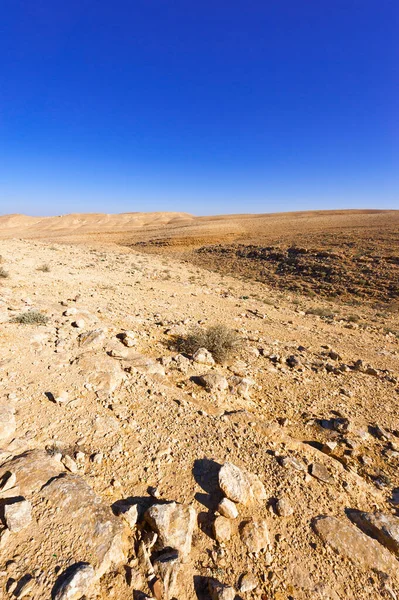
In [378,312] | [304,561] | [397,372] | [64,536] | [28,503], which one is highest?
[28,503]

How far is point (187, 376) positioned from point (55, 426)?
1.94 m

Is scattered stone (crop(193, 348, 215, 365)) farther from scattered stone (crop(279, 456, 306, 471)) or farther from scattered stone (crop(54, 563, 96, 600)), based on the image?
scattered stone (crop(54, 563, 96, 600))

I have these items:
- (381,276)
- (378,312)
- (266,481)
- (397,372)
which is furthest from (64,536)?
(381,276)

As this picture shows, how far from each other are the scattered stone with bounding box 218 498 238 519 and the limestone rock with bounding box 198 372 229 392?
1.70 m

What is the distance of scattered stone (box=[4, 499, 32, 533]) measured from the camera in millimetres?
1967

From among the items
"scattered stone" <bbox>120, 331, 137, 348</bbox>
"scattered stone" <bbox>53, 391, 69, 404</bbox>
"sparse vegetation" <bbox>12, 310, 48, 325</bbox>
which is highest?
"sparse vegetation" <bbox>12, 310, 48, 325</bbox>

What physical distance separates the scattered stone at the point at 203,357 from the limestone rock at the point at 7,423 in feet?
8.69

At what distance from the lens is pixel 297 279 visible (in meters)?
17.7

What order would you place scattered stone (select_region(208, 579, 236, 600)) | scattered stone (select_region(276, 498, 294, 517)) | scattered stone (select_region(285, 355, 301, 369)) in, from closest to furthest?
scattered stone (select_region(208, 579, 236, 600))
scattered stone (select_region(276, 498, 294, 517))
scattered stone (select_region(285, 355, 301, 369))

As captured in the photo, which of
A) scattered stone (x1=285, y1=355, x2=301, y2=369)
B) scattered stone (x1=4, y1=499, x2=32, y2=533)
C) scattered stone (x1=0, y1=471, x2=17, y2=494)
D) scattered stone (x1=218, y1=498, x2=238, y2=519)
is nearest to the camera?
scattered stone (x1=4, y1=499, x2=32, y2=533)

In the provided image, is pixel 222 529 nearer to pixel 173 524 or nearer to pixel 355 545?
pixel 173 524

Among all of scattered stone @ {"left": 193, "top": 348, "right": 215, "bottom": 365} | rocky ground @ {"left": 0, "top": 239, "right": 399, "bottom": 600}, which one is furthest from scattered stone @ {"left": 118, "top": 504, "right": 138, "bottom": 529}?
scattered stone @ {"left": 193, "top": 348, "right": 215, "bottom": 365}

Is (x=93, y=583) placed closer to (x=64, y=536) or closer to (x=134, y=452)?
(x=64, y=536)

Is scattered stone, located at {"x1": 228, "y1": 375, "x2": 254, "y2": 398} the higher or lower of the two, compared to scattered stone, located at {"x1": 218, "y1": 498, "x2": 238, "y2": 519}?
lower
